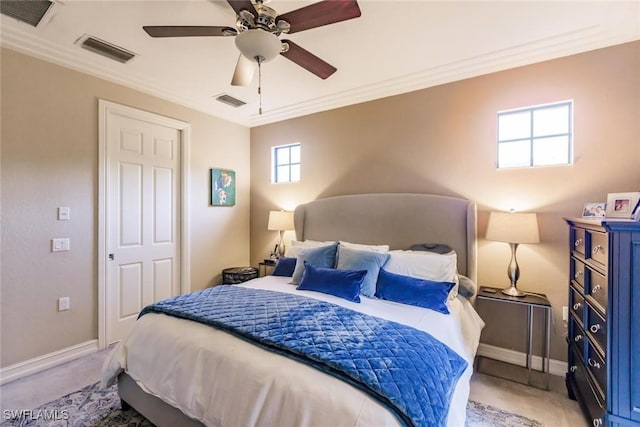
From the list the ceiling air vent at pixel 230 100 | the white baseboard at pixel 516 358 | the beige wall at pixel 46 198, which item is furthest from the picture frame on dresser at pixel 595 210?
the beige wall at pixel 46 198

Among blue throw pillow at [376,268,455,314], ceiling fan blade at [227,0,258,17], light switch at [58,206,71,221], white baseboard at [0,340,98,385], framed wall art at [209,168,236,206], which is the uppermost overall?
ceiling fan blade at [227,0,258,17]

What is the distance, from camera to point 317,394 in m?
1.18

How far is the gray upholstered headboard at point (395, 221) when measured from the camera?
2.72 m

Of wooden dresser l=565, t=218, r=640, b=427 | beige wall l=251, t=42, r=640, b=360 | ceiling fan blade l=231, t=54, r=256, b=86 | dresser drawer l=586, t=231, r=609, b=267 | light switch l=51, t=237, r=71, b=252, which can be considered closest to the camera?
wooden dresser l=565, t=218, r=640, b=427

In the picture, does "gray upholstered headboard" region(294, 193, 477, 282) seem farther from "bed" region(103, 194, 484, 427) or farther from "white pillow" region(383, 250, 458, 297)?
"white pillow" region(383, 250, 458, 297)

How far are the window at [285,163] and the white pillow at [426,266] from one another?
2019 millimetres

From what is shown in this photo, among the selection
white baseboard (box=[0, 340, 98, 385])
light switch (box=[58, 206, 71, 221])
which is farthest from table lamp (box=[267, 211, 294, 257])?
white baseboard (box=[0, 340, 98, 385])

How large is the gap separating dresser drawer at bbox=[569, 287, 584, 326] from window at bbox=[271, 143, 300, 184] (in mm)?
3102

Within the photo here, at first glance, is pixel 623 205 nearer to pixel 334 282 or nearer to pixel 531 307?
pixel 531 307

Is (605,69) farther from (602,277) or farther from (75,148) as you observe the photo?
(75,148)

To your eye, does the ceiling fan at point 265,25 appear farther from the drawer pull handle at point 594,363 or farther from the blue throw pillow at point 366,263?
the drawer pull handle at point 594,363

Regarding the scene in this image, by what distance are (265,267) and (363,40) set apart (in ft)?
10.1

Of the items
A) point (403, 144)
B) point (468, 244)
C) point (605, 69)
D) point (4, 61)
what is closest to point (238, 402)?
point (468, 244)

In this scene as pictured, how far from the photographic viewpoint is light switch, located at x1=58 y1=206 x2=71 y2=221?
2.64 m
